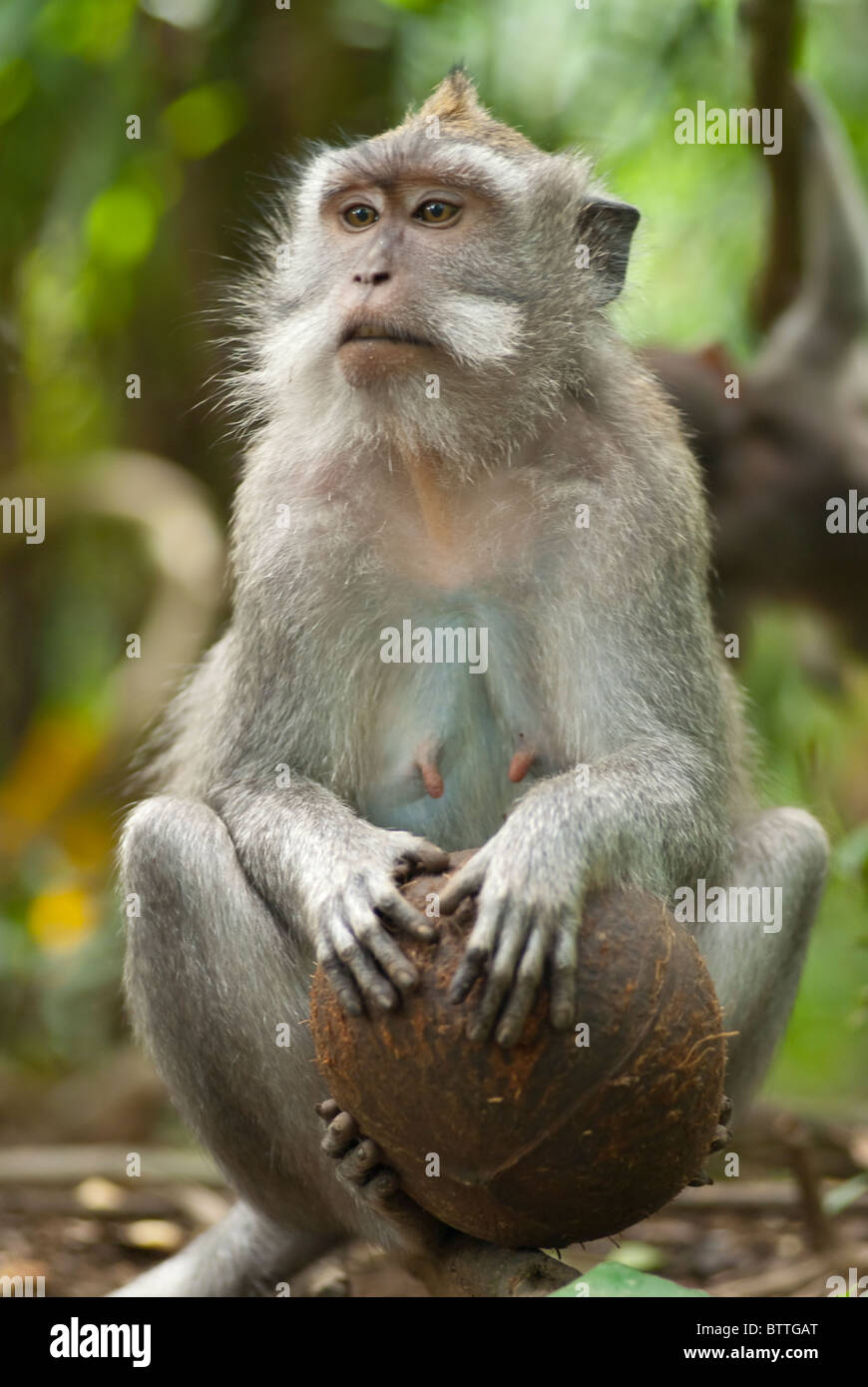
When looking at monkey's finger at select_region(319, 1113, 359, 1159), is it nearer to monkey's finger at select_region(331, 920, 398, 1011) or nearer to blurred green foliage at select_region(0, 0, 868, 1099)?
monkey's finger at select_region(331, 920, 398, 1011)

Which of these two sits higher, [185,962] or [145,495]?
[145,495]

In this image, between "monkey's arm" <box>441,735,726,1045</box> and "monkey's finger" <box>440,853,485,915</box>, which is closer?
"monkey's arm" <box>441,735,726,1045</box>

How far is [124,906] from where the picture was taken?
5809 mm

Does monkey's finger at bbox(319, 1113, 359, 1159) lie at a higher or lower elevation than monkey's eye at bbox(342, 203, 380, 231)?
lower

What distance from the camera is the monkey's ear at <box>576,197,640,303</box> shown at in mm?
6250

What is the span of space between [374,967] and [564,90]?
26.5ft

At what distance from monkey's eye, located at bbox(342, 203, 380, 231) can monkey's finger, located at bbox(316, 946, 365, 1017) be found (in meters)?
2.82

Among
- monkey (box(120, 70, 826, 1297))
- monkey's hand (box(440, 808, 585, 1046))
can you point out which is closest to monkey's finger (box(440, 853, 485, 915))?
monkey's hand (box(440, 808, 585, 1046))

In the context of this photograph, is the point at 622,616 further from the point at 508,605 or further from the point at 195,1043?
the point at 195,1043

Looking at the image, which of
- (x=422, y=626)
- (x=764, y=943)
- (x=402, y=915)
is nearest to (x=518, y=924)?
(x=402, y=915)

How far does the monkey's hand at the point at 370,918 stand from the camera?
4352 millimetres

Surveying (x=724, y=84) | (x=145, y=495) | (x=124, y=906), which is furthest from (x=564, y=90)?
(x=124, y=906)

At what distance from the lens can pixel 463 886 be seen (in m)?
4.59

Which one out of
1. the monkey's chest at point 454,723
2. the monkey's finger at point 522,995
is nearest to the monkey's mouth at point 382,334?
the monkey's chest at point 454,723
